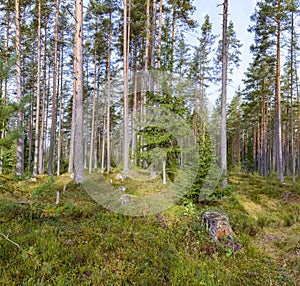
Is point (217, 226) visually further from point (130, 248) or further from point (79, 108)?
point (79, 108)

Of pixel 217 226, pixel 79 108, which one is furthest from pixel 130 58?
pixel 217 226

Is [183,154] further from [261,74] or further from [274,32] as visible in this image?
[261,74]

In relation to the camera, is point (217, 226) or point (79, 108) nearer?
point (217, 226)

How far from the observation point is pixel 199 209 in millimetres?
7820

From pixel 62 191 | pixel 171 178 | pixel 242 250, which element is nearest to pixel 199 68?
pixel 171 178

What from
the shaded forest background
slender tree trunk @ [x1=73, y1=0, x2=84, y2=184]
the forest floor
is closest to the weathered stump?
the forest floor

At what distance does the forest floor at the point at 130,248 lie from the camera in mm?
3750

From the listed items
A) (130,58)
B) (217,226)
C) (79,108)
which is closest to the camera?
(217,226)

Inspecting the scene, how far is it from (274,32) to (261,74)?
5534 mm

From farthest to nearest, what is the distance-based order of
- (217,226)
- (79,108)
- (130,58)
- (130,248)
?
(130,58), (79,108), (217,226), (130,248)

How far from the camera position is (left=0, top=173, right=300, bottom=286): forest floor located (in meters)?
3.75

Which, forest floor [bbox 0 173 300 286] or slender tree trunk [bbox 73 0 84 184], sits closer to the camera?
→ forest floor [bbox 0 173 300 286]

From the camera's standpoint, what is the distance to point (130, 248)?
4844 mm

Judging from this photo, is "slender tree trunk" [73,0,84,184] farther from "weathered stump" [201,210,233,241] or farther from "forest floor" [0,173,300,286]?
"weathered stump" [201,210,233,241]
